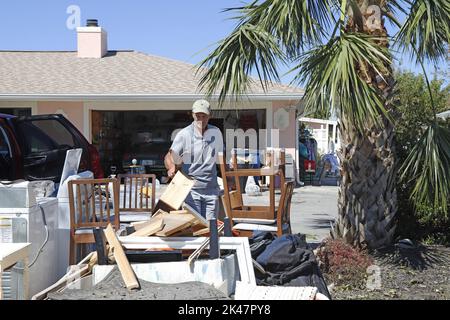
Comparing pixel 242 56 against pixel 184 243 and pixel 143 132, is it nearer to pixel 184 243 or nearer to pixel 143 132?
pixel 184 243

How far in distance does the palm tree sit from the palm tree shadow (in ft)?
0.48

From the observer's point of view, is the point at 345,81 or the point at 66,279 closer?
the point at 66,279

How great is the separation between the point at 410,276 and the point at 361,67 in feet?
7.35

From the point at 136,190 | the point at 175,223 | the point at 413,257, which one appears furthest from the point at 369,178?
the point at 136,190

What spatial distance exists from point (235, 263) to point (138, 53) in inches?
637

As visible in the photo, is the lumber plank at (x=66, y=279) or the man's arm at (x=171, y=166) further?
the man's arm at (x=171, y=166)

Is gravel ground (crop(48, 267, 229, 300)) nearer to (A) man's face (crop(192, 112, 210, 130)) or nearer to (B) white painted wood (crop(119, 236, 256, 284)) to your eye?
(B) white painted wood (crop(119, 236, 256, 284))

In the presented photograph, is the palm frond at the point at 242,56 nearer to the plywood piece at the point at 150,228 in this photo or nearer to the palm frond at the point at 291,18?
the palm frond at the point at 291,18

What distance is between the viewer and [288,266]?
14.3ft

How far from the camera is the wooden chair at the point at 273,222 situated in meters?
5.39

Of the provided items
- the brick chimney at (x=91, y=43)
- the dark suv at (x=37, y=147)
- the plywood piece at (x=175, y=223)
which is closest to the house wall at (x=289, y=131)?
the brick chimney at (x=91, y=43)

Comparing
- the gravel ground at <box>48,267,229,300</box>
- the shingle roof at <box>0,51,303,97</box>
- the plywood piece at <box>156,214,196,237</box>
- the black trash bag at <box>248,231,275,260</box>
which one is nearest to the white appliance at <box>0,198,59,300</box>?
the gravel ground at <box>48,267,229,300</box>

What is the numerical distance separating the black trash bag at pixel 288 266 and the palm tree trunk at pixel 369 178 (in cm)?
168

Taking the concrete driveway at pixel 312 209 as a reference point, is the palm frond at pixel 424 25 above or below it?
above
